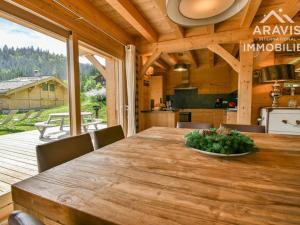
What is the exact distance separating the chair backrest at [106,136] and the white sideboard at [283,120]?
90.2 inches

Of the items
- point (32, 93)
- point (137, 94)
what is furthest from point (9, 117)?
point (137, 94)

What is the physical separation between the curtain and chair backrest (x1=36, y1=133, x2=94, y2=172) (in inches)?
79.6

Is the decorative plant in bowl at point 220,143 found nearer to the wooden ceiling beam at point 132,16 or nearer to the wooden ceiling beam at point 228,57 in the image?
the wooden ceiling beam at point 132,16

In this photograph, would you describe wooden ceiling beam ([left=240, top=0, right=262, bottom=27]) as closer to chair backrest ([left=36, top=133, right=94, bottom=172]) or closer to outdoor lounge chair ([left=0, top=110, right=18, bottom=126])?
chair backrest ([left=36, top=133, right=94, bottom=172])

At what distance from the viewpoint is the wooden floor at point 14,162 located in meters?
1.62

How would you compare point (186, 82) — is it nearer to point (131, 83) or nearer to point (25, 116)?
point (131, 83)

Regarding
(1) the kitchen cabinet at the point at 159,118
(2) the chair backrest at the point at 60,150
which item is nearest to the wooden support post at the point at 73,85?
(2) the chair backrest at the point at 60,150

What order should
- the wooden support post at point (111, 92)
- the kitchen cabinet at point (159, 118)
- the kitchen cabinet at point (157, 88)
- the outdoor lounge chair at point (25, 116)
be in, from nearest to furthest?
the outdoor lounge chair at point (25, 116)
the wooden support post at point (111, 92)
the kitchen cabinet at point (159, 118)
the kitchen cabinet at point (157, 88)

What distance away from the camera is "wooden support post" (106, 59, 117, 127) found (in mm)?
3426

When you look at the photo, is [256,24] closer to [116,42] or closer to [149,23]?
[149,23]

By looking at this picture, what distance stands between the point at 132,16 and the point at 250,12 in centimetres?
172

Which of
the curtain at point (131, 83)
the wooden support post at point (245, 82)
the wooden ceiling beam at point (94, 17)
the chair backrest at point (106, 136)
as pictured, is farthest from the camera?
the curtain at point (131, 83)

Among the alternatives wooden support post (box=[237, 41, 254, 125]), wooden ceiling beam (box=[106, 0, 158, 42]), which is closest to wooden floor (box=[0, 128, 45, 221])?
wooden ceiling beam (box=[106, 0, 158, 42])

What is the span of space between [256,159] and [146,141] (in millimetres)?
795
